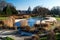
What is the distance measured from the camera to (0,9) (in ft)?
15.7

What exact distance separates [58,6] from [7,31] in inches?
52.7

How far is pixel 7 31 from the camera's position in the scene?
4.93 meters

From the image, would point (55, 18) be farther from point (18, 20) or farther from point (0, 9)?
point (0, 9)

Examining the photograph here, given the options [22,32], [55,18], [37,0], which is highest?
[37,0]

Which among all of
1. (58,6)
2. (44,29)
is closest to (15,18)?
(44,29)

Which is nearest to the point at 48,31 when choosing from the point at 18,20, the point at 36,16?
the point at 36,16

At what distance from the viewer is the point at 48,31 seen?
4785 mm

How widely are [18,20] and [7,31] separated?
0.37 meters

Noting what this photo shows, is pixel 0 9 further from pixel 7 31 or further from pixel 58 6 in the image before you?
pixel 58 6

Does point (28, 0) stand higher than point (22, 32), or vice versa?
point (28, 0)

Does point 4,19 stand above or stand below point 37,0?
below

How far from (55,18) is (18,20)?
2.84 ft

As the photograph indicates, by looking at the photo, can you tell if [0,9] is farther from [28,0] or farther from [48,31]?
[48,31]

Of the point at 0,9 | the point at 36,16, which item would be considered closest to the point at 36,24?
the point at 36,16
